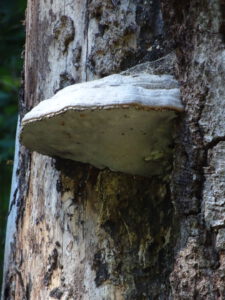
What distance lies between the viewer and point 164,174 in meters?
2.76

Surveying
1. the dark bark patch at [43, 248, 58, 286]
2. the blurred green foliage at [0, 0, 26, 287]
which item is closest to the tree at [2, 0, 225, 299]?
the dark bark patch at [43, 248, 58, 286]

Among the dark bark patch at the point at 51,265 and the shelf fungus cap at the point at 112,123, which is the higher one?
the shelf fungus cap at the point at 112,123

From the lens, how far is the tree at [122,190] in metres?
2.34

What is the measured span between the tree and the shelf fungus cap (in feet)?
0.26

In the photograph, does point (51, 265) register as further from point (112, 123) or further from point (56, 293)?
point (112, 123)

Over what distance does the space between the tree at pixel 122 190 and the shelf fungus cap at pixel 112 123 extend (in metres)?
0.08

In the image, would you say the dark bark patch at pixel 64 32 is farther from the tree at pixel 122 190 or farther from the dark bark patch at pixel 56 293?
the dark bark patch at pixel 56 293

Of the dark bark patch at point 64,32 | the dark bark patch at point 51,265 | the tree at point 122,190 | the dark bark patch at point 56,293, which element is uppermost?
the dark bark patch at point 64,32

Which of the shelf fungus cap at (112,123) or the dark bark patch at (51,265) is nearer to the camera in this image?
the shelf fungus cap at (112,123)

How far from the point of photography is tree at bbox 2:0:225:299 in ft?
7.68

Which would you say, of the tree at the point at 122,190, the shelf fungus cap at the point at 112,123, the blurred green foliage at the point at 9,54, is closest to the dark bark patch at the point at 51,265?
the tree at the point at 122,190

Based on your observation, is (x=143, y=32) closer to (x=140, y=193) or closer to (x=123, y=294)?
(x=140, y=193)

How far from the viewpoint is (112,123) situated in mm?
2398

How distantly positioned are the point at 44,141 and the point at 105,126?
0.33 meters
